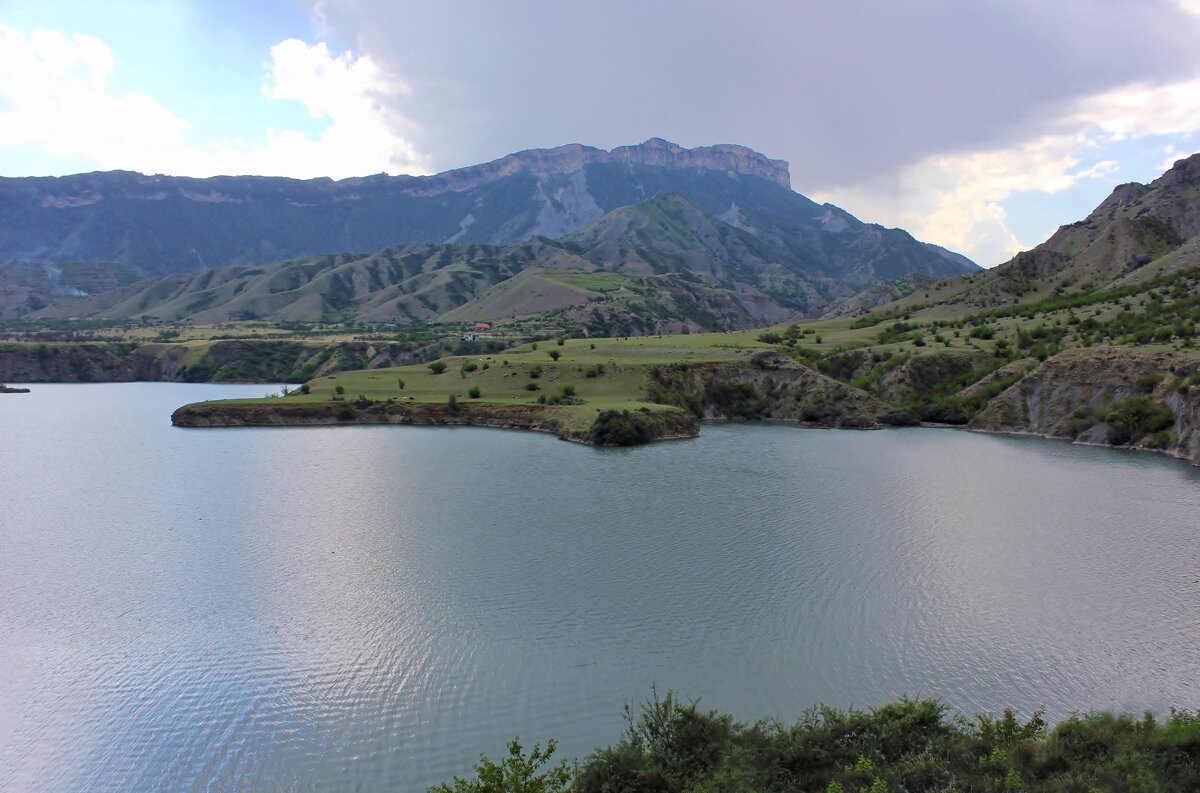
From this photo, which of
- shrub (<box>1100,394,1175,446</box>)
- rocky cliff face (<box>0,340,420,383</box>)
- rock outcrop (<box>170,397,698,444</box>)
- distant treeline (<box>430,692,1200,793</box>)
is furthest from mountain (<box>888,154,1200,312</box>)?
distant treeline (<box>430,692,1200,793</box>)

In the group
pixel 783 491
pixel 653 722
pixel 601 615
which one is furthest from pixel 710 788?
pixel 783 491

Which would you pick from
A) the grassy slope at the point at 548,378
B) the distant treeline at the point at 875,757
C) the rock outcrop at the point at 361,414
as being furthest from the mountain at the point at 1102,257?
the distant treeline at the point at 875,757

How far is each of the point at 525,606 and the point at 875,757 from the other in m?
13.8

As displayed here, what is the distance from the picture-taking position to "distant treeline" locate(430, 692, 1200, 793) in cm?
1484

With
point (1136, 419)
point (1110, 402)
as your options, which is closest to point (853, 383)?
point (1110, 402)

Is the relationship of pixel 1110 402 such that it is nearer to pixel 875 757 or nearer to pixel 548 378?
pixel 548 378

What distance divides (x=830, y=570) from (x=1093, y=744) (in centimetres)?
1437

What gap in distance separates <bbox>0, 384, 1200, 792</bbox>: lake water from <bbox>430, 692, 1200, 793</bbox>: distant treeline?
8.37ft

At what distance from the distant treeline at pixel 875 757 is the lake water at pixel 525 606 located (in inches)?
100

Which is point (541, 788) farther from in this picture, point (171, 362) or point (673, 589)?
point (171, 362)

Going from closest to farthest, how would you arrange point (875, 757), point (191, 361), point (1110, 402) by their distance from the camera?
point (875, 757)
point (1110, 402)
point (191, 361)

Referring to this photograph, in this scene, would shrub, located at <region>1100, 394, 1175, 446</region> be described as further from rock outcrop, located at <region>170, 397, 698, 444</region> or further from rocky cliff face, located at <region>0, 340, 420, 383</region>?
rocky cliff face, located at <region>0, 340, 420, 383</region>

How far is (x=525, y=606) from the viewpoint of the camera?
2736 cm

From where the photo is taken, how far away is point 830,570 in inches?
1211
